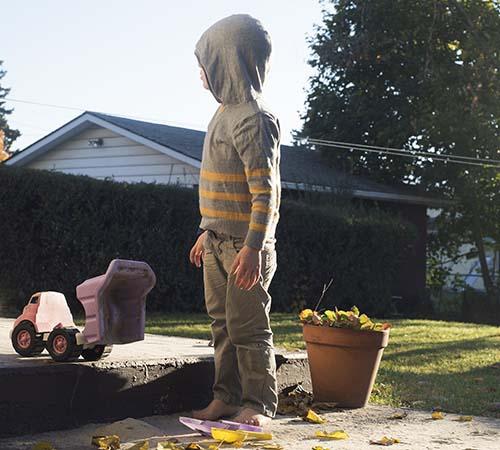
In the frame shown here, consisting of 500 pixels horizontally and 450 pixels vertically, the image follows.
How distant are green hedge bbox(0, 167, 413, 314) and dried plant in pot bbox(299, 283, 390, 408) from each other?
7241 mm

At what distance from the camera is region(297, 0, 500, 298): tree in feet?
69.8

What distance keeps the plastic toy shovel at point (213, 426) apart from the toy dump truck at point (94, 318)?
1.67 feet

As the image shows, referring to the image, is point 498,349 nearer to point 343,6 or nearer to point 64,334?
point 64,334

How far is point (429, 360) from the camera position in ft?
27.9

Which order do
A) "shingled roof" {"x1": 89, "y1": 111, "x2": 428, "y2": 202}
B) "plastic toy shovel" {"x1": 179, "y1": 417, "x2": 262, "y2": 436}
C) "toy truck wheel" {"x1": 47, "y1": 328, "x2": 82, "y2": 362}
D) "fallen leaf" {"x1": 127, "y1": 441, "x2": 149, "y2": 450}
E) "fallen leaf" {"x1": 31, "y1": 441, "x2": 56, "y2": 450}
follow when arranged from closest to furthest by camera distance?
1. "fallen leaf" {"x1": 31, "y1": 441, "x2": 56, "y2": 450}
2. "fallen leaf" {"x1": 127, "y1": 441, "x2": 149, "y2": 450}
3. "plastic toy shovel" {"x1": 179, "y1": 417, "x2": 262, "y2": 436}
4. "toy truck wheel" {"x1": 47, "y1": 328, "x2": 82, "y2": 362}
5. "shingled roof" {"x1": 89, "y1": 111, "x2": 428, "y2": 202}

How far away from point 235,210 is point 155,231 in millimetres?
8585

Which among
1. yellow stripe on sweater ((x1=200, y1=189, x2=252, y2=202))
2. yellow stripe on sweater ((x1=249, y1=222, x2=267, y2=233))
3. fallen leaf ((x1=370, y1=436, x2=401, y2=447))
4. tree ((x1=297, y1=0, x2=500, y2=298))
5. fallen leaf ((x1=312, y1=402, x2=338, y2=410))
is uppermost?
tree ((x1=297, y1=0, x2=500, y2=298))

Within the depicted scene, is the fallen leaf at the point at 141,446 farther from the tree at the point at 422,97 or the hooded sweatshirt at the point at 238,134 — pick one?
the tree at the point at 422,97

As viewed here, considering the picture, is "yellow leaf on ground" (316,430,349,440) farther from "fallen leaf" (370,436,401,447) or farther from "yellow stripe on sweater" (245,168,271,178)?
"yellow stripe on sweater" (245,168,271,178)

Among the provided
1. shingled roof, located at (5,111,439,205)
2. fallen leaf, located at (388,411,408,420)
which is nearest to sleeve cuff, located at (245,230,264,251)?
fallen leaf, located at (388,411,408,420)

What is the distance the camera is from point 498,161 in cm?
2133

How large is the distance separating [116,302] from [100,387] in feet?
1.37

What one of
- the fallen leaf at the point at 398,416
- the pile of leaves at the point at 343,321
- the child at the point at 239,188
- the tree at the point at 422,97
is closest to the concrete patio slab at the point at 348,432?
the fallen leaf at the point at 398,416

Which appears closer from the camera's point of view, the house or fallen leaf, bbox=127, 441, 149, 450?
fallen leaf, bbox=127, 441, 149, 450
